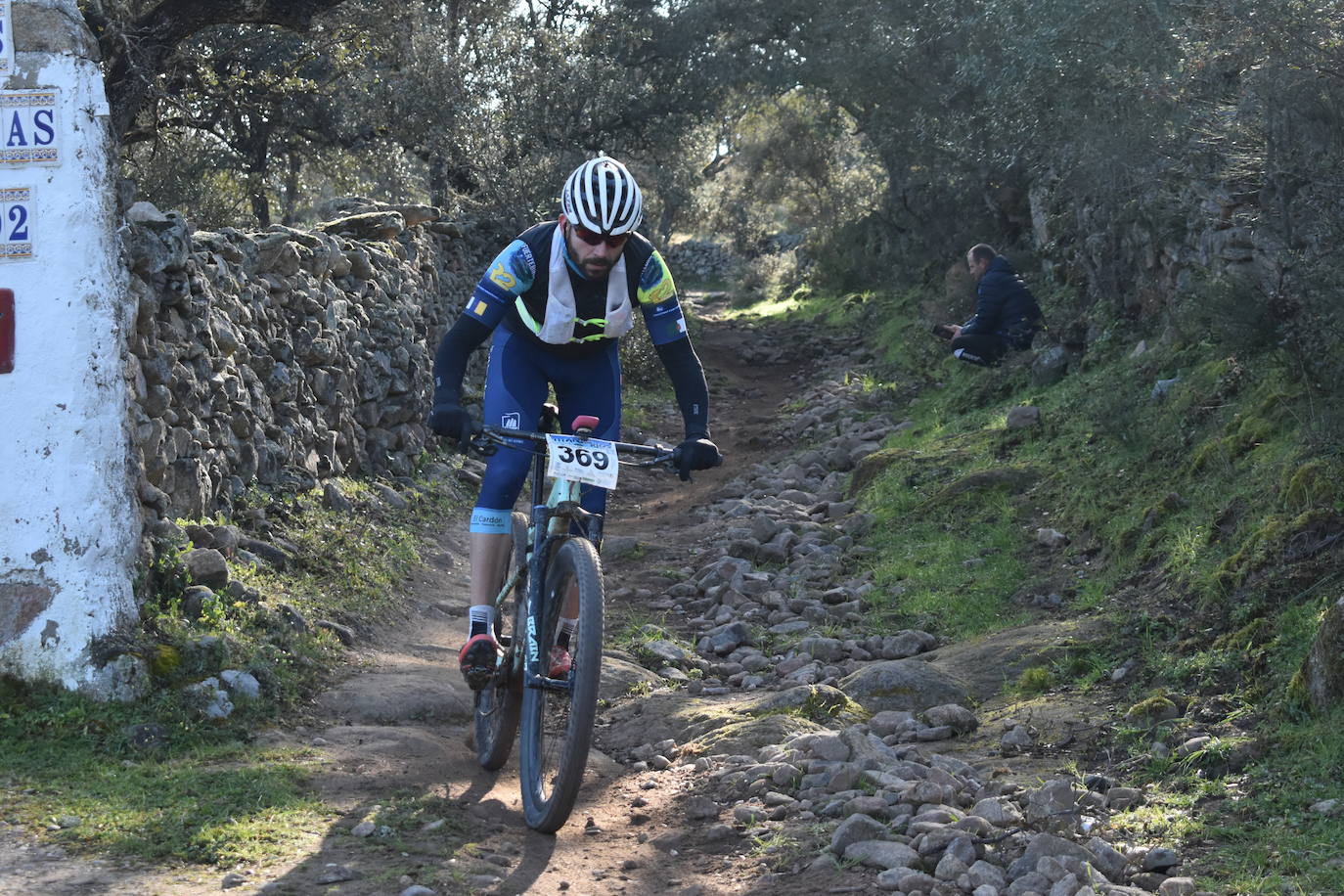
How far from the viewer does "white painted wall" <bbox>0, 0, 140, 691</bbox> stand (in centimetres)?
530

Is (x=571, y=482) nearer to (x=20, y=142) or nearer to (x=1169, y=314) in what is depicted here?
(x=20, y=142)

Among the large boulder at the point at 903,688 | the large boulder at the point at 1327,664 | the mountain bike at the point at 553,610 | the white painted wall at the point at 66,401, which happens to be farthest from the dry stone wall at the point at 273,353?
the large boulder at the point at 1327,664

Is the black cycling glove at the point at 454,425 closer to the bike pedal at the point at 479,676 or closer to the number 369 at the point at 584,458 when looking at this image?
the number 369 at the point at 584,458

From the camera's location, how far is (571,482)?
4633 mm

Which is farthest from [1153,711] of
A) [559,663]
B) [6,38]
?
[6,38]

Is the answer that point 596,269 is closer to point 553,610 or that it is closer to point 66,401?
point 553,610

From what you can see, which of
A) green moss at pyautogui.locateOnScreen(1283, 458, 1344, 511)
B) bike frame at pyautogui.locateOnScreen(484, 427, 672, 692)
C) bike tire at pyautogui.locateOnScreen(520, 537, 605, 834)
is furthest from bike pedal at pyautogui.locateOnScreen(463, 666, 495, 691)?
green moss at pyautogui.locateOnScreen(1283, 458, 1344, 511)

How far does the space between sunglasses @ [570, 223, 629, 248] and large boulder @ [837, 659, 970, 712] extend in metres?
2.41

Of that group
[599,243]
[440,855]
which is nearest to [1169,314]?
[599,243]

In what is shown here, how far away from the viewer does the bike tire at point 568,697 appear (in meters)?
4.14

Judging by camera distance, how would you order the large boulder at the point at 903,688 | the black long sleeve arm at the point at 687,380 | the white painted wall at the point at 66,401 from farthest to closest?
1. the large boulder at the point at 903,688
2. the white painted wall at the point at 66,401
3. the black long sleeve arm at the point at 687,380

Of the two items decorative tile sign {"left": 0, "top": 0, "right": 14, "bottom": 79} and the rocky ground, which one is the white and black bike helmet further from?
decorative tile sign {"left": 0, "top": 0, "right": 14, "bottom": 79}

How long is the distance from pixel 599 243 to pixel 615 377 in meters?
0.66

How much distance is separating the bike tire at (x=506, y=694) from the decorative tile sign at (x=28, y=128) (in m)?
2.59
